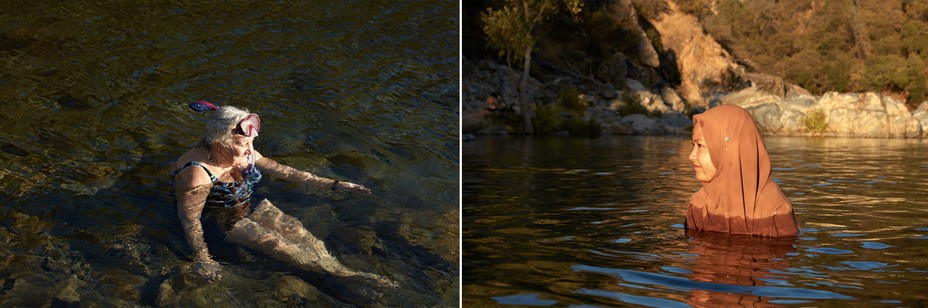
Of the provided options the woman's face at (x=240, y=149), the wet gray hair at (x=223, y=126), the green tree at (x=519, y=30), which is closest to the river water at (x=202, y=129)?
the woman's face at (x=240, y=149)

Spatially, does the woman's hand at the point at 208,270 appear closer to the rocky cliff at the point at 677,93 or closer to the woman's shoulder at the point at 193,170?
the woman's shoulder at the point at 193,170

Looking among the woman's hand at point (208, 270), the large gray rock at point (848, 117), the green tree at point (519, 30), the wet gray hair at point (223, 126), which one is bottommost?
the large gray rock at point (848, 117)

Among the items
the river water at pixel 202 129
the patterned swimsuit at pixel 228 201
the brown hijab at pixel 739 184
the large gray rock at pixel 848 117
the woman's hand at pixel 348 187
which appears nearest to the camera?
the river water at pixel 202 129

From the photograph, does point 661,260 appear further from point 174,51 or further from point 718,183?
point 174,51

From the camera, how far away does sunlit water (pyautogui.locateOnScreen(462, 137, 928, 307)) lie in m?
6.08

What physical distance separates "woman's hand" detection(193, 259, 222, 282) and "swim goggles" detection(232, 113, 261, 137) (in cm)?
81

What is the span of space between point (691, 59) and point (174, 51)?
180 ft

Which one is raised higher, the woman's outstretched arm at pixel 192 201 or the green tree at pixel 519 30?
the green tree at pixel 519 30

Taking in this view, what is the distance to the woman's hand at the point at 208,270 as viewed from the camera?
575 cm

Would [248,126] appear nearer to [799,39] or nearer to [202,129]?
[202,129]

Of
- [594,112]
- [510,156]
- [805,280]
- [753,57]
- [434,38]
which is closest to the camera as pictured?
[805,280]

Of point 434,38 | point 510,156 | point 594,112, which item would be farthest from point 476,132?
point 434,38

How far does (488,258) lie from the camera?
7.51 meters

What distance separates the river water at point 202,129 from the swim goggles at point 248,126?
709 millimetres
